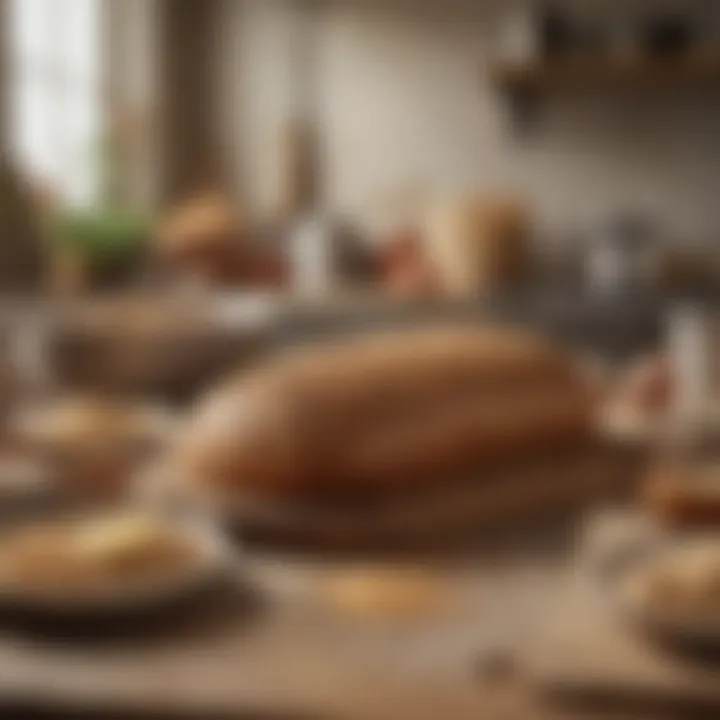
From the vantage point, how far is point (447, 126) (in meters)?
3.79

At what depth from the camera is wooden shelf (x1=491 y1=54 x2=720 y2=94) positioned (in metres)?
3.51

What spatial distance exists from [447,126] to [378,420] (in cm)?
320

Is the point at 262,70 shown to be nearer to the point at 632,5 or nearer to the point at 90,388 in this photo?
the point at 632,5

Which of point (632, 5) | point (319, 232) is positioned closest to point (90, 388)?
point (319, 232)

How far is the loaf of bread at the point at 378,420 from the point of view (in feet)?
2.12

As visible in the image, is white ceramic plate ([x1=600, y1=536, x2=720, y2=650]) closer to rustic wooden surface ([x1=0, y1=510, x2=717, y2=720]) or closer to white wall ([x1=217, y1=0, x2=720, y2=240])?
rustic wooden surface ([x1=0, y1=510, x2=717, y2=720])

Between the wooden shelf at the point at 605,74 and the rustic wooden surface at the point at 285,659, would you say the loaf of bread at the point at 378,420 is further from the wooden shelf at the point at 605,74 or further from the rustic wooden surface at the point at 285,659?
the wooden shelf at the point at 605,74

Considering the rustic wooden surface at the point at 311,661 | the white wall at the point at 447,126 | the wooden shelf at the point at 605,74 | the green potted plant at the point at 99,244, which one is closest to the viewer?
the rustic wooden surface at the point at 311,661

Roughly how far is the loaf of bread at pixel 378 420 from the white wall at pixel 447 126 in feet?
9.90

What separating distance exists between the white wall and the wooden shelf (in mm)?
40

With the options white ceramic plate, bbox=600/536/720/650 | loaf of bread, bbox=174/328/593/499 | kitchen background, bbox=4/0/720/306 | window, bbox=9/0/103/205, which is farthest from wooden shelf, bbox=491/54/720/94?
white ceramic plate, bbox=600/536/720/650

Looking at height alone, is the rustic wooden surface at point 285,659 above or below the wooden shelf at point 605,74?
below

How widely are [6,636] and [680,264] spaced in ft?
10.1

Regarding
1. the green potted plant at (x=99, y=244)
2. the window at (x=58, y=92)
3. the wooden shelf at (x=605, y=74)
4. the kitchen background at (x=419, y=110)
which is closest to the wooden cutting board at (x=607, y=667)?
the green potted plant at (x=99, y=244)
